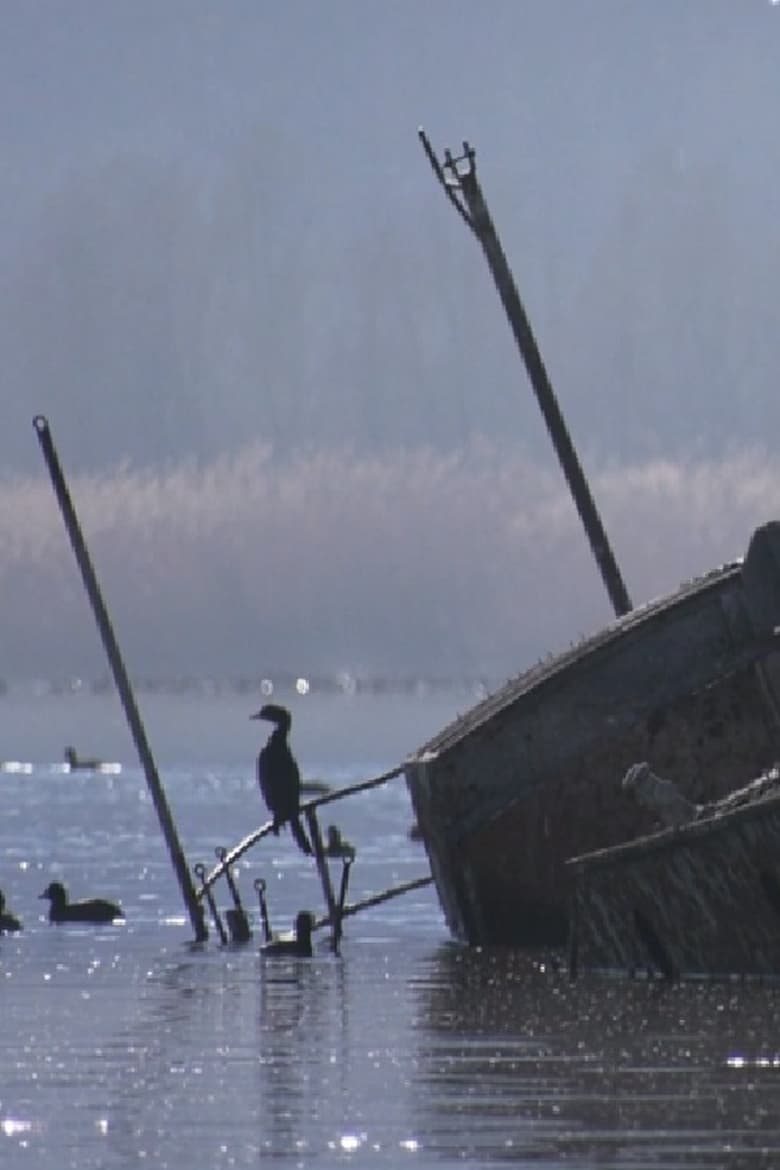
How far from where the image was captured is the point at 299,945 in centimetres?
3800

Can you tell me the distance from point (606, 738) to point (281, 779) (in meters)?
4.50

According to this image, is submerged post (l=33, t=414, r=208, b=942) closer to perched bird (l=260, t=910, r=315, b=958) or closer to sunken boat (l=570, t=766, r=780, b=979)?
perched bird (l=260, t=910, r=315, b=958)

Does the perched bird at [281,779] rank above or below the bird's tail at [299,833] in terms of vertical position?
above

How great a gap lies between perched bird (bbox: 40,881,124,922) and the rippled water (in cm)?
541

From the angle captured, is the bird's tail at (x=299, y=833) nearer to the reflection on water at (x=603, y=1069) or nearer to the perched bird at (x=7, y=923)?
the reflection on water at (x=603, y=1069)

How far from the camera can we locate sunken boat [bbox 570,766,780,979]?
93.3ft

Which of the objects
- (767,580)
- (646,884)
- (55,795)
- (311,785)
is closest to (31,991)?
(646,884)

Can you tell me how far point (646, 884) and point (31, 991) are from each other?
234 inches

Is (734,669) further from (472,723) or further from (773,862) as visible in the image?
(773,862)

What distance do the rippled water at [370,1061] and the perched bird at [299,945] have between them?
48 cm

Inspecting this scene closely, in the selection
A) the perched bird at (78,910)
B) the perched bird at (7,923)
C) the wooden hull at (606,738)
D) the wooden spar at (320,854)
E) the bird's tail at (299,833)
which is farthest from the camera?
the perched bird at (78,910)

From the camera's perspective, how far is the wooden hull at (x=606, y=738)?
3556 cm

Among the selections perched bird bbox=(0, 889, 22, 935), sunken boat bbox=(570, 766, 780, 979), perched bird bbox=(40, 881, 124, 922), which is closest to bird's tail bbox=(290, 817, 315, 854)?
sunken boat bbox=(570, 766, 780, 979)

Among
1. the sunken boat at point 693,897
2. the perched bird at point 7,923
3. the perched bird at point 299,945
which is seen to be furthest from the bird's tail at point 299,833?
the perched bird at point 7,923
